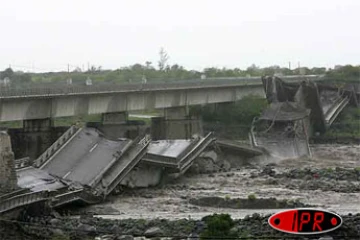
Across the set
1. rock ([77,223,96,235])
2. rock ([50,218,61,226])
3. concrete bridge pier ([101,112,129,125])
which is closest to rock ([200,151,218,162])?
concrete bridge pier ([101,112,129,125])

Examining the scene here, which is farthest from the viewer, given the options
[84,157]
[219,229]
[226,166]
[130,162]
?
[226,166]

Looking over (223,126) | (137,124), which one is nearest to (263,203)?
(137,124)

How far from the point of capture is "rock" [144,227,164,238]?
1148 inches

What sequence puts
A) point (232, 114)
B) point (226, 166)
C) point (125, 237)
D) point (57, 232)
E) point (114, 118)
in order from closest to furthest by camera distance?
point (125, 237)
point (57, 232)
point (226, 166)
point (114, 118)
point (232, 114)

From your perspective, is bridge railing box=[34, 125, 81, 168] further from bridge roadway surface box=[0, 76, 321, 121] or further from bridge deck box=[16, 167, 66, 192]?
bridge roadway surface box=[0, 76, 321, 121]

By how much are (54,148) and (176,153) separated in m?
10.2

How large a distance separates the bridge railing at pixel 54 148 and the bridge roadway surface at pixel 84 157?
10.5 inches

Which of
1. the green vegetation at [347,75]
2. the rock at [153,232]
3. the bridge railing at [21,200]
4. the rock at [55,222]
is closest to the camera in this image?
the rock at [153,232]

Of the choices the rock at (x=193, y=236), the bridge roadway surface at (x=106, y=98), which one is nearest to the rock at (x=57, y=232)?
the rock at (x=193, y=236)

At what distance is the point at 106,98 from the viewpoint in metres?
60.3

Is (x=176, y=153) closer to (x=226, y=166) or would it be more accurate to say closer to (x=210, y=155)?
(x=210, y=155)

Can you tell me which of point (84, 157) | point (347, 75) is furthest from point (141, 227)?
point (347, 75)

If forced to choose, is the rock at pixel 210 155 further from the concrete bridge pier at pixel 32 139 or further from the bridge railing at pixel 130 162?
the bridge railing at pixel 130 162

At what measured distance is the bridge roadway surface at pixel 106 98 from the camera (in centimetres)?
4916
